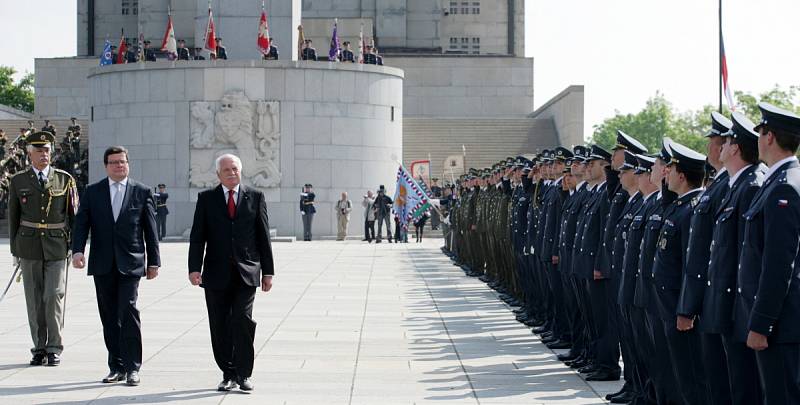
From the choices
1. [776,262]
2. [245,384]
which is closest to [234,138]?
[245,384]

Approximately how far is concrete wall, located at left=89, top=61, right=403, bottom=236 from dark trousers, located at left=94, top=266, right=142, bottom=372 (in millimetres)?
28451

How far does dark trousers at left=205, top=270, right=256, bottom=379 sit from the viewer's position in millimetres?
9375

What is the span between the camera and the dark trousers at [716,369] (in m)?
6.78

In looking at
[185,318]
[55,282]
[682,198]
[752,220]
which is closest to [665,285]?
[682,198]

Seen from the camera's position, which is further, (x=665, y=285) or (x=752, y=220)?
(x=665, y=285)

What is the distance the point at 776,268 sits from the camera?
5.84 meters

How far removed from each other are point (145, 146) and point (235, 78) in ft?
11.9

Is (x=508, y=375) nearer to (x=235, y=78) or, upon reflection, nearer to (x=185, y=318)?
(x=185, y=318)

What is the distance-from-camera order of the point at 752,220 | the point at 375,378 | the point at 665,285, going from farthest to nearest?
the point at 375,378
the point at 665,285
the point at 752,220

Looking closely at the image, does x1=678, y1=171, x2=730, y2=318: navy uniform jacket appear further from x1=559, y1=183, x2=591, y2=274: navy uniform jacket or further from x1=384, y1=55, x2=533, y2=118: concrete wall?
x1=384, y1=55, x2=533, y2=118: concrete wall

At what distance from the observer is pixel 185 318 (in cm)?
1466

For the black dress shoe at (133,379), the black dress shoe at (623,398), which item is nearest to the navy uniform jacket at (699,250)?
the black dress shoe at (623,398)

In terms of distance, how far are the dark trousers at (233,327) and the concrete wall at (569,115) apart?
1588 inches

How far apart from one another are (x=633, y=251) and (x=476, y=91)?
5320cm
